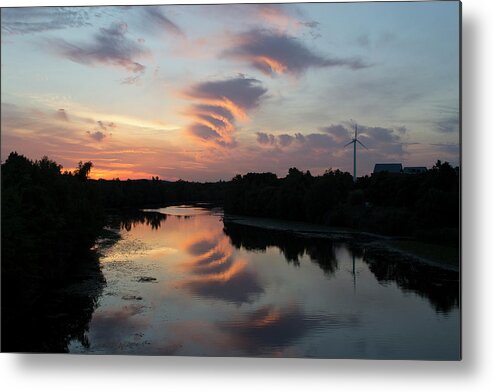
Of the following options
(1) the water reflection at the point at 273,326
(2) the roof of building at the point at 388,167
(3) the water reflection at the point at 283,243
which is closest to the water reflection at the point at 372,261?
(3) the water reflection at the point at 283,243

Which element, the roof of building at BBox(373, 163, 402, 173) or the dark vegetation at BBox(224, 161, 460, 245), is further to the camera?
the roof of building at BBox(373, 163, 402, 173)

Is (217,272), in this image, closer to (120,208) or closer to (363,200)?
(120,208)

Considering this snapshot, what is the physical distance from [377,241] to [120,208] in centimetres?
322

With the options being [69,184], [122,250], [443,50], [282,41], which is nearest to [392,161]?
[443,50]

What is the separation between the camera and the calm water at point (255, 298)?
4.80 m

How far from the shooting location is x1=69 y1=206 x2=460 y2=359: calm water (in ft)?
15.7

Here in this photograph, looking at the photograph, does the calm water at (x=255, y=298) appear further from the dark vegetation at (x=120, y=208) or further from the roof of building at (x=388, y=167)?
the roof of building at (x=388, y=167)

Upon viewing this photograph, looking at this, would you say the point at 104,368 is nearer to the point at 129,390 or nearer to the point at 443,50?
the point at 129,390

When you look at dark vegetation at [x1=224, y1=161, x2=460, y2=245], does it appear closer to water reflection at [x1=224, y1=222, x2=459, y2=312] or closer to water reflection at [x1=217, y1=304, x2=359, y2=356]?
water reflection at [x1=224, y1=222, x2=459, y2=312]

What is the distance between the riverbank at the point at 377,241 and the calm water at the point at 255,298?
130 mm

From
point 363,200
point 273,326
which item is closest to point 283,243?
point 363,200

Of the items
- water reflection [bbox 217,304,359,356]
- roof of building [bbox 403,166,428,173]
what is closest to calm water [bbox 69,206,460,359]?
water reflection [bbox 217,304,359,356]

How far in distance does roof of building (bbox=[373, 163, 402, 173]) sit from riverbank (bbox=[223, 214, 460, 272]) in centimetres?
74

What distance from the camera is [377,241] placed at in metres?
6.13
